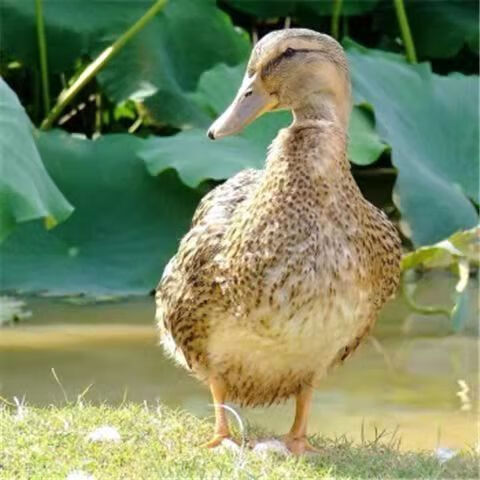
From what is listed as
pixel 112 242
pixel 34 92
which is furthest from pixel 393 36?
pixel 112 242

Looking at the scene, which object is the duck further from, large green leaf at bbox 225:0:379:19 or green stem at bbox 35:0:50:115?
large green leaf at bbox 225:0:379:19

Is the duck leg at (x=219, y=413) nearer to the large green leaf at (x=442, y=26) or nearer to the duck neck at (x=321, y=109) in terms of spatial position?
the duck neck at (x=321, y=109)

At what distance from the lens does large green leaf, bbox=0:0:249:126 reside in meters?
8.53

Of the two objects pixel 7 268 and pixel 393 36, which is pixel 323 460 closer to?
pixel 7 268

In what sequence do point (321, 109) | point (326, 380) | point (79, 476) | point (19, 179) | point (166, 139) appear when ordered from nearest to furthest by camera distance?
point (79, 476) → point (321, 109) → point (19, 179) → point (326, 380) → point (166, 139)

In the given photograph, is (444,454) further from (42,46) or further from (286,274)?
(42,46)

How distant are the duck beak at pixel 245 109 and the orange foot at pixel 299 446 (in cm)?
90

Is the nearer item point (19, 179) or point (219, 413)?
point (219, 413)

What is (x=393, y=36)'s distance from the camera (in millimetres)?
10148

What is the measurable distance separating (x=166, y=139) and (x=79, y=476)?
12.3ft

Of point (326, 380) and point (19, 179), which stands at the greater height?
point (19, 179)

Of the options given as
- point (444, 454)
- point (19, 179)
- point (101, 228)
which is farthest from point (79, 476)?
point (101, 228)

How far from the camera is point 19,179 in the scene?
5.65 m

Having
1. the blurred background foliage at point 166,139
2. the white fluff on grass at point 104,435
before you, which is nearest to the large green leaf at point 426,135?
the blurred background foliage at point 166,139
